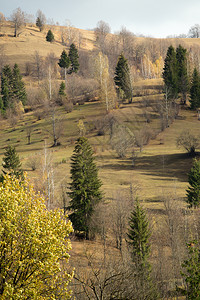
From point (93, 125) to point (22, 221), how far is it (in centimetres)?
6003

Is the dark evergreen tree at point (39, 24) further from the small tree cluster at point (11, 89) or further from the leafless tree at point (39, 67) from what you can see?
the small tree cluster at point (11, 89)

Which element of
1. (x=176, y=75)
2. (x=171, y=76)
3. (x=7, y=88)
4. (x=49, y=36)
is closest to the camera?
(x=171, y=76)

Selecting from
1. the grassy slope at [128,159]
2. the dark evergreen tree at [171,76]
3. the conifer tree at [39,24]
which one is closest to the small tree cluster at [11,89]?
the grassy slope at [128,159]

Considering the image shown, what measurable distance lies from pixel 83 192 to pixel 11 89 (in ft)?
228

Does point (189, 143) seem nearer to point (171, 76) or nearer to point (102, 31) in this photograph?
point (171, 76)

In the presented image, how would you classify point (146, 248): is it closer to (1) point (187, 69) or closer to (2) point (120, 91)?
(2) point (120, 91)

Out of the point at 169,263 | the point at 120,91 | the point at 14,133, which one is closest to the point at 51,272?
the point at 169,263

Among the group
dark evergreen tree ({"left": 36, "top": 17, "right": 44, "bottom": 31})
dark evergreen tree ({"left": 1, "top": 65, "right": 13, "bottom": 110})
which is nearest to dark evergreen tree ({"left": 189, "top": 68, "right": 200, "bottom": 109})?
dark evergreen tree ({"left": 1, "top": 65, "right": 13, "bottom": 110})

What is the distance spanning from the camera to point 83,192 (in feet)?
103

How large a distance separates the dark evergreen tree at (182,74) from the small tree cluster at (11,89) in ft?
154

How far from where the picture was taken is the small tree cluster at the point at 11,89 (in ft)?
290

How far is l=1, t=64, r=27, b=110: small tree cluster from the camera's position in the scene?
88.5 metres

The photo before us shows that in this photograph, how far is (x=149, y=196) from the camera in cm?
3662

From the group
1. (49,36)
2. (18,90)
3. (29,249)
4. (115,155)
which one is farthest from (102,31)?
(29,249)
